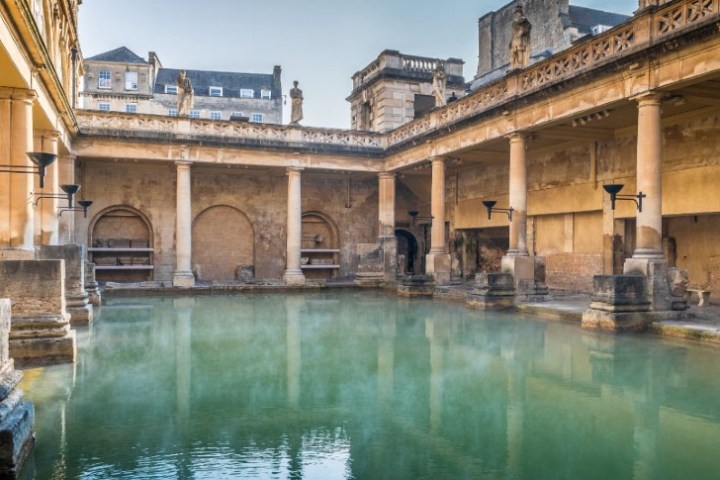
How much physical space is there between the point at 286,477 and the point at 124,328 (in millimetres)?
8089

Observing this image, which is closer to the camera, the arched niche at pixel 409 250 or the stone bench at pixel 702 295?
the stone bench at pixel 702 295

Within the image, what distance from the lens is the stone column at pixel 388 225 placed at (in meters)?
22.2

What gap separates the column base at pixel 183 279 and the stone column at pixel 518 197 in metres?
11.3

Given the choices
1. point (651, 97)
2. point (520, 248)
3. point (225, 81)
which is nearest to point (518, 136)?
point (520, 248)

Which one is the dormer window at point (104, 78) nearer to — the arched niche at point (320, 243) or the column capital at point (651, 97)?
the arched niche at point (320, 243)

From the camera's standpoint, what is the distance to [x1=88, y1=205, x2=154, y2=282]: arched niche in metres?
22.6

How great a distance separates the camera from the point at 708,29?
386 inches

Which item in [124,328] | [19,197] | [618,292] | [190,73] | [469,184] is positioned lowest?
[124,328]

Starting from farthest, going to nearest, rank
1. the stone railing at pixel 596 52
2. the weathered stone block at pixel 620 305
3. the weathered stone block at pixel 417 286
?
the weathered stone block at pixel 417 286 < the weathered stone block at pixel 620 305 < the stone railing at pixel 596 52

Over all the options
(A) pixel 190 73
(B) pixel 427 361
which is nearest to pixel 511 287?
(B) pixel 427 361

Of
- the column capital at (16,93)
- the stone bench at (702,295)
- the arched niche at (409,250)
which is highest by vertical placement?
the column capital at (16,93)

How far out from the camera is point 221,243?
964 inches

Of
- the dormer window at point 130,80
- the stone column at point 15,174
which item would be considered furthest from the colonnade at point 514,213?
the dormer window at point 130,80

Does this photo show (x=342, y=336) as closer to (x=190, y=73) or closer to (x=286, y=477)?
(x=286, y=477)
